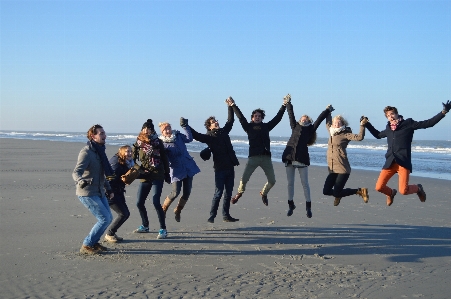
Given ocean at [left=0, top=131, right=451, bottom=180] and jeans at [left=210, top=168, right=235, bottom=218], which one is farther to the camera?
ocean at [left=0, top=131, right=451, bottom=180]

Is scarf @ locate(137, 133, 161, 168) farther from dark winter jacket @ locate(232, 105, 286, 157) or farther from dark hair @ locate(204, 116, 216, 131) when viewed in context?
dark winter jacket @ locate(232, 105, 286, 157)

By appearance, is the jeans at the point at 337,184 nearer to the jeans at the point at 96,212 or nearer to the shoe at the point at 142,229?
the shoe at the point at 142,229

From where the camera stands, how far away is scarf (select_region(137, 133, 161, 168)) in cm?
827

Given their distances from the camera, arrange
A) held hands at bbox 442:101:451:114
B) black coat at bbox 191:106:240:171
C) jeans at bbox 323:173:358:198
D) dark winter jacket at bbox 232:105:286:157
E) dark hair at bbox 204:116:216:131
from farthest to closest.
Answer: dark hair at bbox 204:116:216:131 < dark winter jacket at bbox 232:105:286:157 < black coat at bbox 191:106:240:171 < jeans at bbox 323:173:358:198 < held hands at bbox 442:101:451:114

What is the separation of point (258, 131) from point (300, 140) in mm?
860

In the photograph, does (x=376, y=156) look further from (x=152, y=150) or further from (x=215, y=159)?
(x=152, y=150)

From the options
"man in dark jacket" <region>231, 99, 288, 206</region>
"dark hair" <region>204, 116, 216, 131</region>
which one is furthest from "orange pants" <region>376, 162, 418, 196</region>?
"dark hair" <region>204, 116, 216, 131</region>

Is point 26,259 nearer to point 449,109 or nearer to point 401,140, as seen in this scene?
point 401,140

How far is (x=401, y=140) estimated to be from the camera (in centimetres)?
858

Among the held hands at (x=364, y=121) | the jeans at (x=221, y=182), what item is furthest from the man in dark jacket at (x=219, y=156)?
the held hands at (x=364, y=121)

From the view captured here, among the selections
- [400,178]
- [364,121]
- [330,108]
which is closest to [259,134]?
[330,108]

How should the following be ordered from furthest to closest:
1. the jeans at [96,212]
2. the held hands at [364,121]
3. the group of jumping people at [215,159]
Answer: the held hands at [364,121]
the group of jumping people at [215,159]
the jeans at [96,212]

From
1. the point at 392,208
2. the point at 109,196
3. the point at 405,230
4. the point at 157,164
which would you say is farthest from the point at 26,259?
the point at 392,208

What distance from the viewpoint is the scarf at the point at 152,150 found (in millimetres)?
8266
